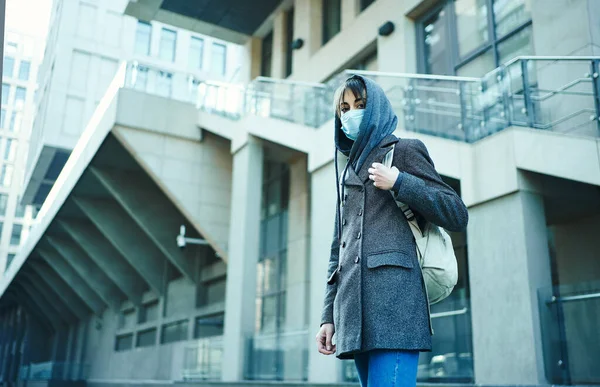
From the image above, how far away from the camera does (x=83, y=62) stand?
32281 millimetres

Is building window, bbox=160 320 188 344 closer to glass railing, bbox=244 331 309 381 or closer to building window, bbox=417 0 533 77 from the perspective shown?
glass railing, bbox=244 331 309 381

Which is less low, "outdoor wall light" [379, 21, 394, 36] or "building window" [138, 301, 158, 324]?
"outdoor wall light" [379, 21, 394, 36]

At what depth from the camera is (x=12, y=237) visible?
33.2 meters

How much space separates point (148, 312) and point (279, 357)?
61.9 feet

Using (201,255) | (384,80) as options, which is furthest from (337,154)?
(201,255)

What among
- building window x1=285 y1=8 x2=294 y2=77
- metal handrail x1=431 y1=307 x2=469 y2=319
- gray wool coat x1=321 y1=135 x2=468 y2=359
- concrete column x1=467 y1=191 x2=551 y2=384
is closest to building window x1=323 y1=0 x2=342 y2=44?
building window x1=285 y1=8 x2=294 y2=77

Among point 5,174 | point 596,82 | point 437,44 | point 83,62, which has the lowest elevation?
point 5,174

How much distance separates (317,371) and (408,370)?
1046cm

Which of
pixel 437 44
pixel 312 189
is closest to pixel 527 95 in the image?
pixel 312 189

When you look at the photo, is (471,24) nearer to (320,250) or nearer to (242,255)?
(320,250)

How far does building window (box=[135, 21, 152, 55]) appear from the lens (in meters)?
35.9

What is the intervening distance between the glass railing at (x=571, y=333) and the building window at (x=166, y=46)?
31897mm

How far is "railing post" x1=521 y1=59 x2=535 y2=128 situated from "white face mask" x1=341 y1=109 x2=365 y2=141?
6.81m

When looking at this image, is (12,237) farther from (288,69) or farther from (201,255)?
(288,69)
